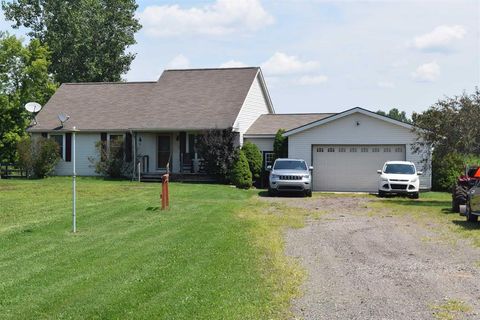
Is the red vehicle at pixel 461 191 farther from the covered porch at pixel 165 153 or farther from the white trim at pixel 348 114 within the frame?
the covered porch at pixel 165 153

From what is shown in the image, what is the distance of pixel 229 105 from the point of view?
35.3 m

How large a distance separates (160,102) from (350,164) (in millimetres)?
11988

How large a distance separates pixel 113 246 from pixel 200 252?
2.04 metres

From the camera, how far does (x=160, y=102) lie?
37.1 metres

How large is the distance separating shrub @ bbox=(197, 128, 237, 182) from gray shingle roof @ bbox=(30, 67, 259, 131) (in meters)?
1.03

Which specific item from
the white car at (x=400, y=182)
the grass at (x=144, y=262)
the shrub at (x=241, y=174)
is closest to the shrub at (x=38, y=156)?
the shrub at (x=241, y=174)

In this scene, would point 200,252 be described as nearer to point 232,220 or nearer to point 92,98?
point 232,220

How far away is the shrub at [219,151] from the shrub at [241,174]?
76 cm

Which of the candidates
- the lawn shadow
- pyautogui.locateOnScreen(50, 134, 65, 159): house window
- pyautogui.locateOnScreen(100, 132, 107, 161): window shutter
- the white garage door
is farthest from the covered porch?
the lawn shadow

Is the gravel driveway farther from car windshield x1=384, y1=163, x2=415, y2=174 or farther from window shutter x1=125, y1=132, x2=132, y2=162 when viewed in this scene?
window shutter x1=125, y1=132, x2=132, y2=162

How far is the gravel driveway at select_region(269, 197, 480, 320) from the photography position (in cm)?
764

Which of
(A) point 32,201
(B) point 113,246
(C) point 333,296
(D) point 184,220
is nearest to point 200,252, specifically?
(B) point 113,246

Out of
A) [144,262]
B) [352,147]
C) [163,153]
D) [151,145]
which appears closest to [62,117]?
[151,145]

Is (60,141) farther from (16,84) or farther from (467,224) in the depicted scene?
(467,224)
